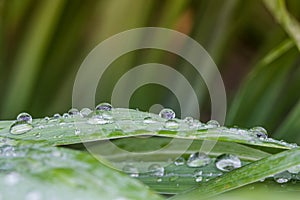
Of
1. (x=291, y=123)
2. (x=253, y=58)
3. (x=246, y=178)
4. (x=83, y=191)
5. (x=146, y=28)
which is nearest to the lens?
(x=83, y=191)

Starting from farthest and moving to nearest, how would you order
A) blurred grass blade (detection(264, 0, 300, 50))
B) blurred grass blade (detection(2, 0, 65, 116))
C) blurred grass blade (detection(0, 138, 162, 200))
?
blurred grass blade (detection(2, 0, 65, 116))
blurred grass blade (detection(264, 0, 300, 50))
blurred grass blade (detection(0, 138, 162, 200))

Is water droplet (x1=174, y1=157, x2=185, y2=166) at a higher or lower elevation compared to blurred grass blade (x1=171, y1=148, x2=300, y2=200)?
lower

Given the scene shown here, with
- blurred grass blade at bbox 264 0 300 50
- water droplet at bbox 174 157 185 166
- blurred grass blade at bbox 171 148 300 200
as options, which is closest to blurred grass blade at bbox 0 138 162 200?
blurred grass blade at bbox 171 148 300 200

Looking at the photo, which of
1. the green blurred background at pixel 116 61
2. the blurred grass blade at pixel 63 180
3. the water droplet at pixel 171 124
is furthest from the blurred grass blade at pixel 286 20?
the blurred grass blade at pixel 63 180

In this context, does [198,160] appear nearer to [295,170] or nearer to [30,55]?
[295,170]

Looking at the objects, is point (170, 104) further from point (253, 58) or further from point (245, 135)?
point (245, 135)

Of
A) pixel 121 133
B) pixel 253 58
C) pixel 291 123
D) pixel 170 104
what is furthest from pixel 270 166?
pixel 253 58

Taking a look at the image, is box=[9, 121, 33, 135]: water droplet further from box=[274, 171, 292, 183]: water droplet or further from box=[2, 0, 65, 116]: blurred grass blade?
box=[2, 0, 65, 116]: blurred grass blade
